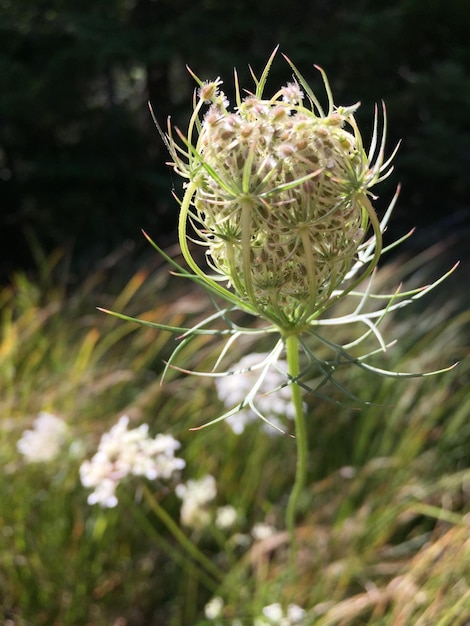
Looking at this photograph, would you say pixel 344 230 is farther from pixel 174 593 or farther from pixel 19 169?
pixel 19 169

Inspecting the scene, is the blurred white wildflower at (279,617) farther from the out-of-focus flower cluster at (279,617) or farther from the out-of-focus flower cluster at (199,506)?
the out-of-focus flower cluster at (199,506)

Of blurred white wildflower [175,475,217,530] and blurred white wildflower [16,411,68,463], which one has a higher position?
blurred white wildflower [16,411,68,463]

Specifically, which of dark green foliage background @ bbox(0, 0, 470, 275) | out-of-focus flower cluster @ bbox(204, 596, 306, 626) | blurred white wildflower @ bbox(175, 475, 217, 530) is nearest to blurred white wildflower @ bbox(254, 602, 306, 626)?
out-of-focus flower cluster @ bbox(204, 596, 306, 626)

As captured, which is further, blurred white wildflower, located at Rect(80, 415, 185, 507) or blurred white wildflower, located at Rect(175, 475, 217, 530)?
blurred white wildflower, located at Rect(175, 475, 217, 530)

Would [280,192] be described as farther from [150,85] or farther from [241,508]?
[150,85]

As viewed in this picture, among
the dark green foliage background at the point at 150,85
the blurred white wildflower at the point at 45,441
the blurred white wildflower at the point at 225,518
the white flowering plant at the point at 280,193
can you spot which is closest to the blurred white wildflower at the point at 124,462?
the blurred white wildflower at the point at 45,441

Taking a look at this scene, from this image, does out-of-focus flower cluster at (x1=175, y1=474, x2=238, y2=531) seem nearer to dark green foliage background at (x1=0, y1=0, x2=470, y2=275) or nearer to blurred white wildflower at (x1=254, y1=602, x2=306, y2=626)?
blurred white wildflower at (x1=254, y1=602, x2=306, y2=626)
